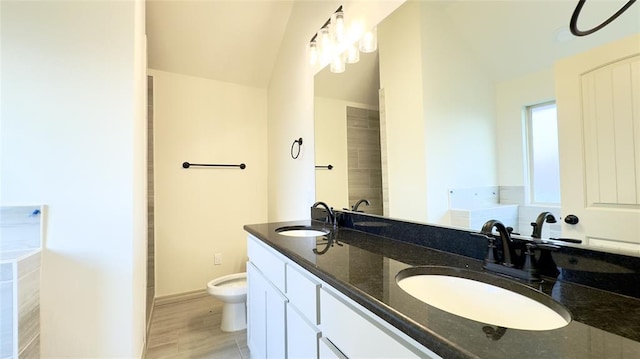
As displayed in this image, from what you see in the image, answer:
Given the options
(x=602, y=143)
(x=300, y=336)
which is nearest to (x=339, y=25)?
(x=602, y=143)

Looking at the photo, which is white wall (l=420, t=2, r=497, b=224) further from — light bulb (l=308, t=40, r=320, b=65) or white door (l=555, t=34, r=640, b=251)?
light bulb (l=308, t=40, r=320, b=65)

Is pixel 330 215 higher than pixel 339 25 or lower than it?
lower

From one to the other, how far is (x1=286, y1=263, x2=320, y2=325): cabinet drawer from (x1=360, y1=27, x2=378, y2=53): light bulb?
4.26 feet

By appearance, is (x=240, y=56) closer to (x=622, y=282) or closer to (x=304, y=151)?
(x=304, y=151)

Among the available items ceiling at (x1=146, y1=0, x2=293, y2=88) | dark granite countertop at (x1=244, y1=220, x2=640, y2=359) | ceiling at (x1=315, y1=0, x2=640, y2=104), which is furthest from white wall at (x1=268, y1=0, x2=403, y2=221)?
dark granite countertop at (x1=244, y1=220, x2=640, y2=359)

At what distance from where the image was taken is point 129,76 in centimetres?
151

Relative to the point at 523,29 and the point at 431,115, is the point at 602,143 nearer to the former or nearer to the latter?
the point at 523,29

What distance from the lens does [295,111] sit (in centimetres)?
255

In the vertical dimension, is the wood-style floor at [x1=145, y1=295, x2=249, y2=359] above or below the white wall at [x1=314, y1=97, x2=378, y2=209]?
below

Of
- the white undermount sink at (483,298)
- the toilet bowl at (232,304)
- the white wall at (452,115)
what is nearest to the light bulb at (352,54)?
the white wall at (452,115)

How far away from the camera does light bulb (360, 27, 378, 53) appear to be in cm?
164

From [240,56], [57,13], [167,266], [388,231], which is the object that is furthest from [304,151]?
[167,266]

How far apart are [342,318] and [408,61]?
1207 millimetres

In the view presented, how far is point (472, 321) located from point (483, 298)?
1.00 feet
